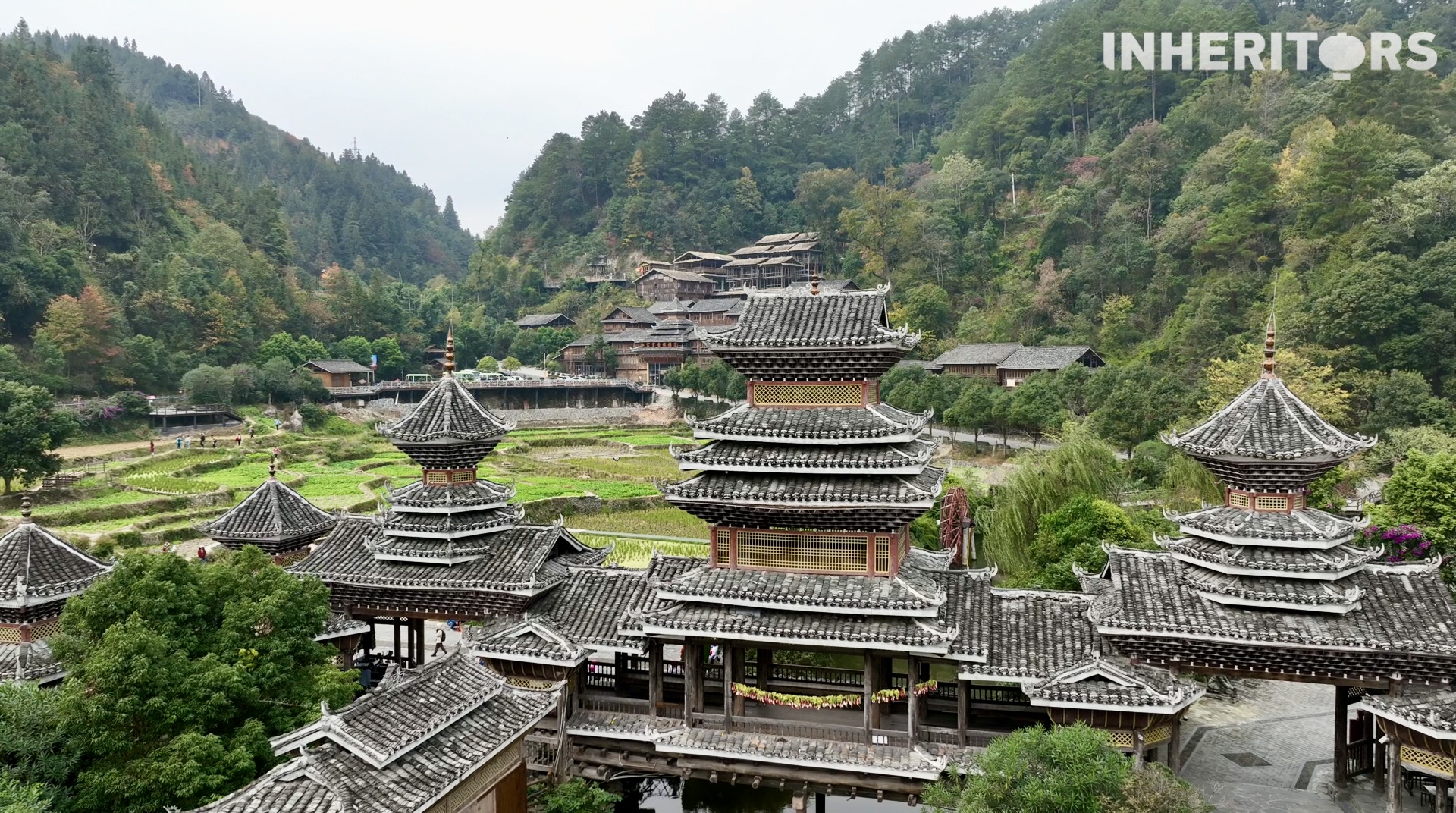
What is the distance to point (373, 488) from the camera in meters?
40.6

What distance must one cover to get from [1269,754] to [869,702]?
293 inches

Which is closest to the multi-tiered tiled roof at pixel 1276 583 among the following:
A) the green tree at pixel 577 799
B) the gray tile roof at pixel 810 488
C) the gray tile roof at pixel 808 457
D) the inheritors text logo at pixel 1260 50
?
the gray tile roof at pixel 810 488

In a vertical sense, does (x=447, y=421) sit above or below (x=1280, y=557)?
above

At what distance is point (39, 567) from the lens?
14.2m

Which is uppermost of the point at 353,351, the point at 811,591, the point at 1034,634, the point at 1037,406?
the point at 353,351

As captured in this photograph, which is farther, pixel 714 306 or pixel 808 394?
pixel 714 306

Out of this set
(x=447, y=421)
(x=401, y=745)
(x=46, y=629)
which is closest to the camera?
(x=401, y=745)

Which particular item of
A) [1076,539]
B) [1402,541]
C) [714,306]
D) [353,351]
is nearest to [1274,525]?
[1402,541]

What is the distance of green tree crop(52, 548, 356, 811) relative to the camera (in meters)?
11.0

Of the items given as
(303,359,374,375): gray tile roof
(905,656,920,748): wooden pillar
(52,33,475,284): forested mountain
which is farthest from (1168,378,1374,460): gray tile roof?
(52,33,475,284): forested mountain

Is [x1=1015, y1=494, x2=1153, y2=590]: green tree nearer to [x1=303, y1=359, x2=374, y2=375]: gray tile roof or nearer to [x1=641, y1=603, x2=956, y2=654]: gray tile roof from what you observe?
[x1=641, y1=603, x2=956, y2=654]: gray tile roof

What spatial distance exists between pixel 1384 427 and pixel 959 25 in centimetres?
8687

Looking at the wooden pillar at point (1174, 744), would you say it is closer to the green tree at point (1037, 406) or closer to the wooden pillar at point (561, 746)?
the wooden pillar at point (561, 746)

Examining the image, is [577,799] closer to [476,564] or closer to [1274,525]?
[476,564]
